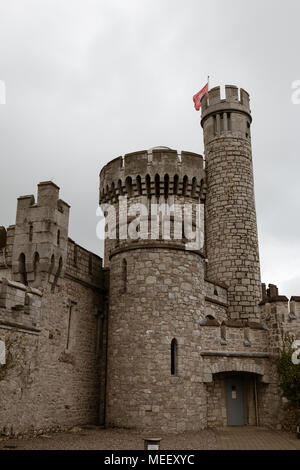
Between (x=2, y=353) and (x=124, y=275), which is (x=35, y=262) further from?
(x=2, y=353)

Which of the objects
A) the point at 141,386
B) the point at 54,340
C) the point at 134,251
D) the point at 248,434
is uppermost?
the point at 134,251

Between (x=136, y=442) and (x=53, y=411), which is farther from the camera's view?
(x=53, y=411)

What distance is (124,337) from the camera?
14.5 m

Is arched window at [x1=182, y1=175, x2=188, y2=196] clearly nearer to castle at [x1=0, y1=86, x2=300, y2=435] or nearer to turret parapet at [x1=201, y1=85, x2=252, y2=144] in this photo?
castle at [x1=0, y1=86, x2=300, y2=435]

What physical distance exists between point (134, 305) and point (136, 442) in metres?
4.49

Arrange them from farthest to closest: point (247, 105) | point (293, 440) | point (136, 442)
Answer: point (247, 105)
point (293, 440)
point (136, 442)

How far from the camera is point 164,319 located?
14.4 metres

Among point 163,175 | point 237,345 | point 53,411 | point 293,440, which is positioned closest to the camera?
point 293,440

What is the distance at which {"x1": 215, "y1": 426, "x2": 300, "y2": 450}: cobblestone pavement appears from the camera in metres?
11.0

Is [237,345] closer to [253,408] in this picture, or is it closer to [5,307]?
[253,408]

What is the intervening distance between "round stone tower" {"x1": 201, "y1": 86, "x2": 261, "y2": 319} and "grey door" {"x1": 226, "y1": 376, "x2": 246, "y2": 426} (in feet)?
12.5

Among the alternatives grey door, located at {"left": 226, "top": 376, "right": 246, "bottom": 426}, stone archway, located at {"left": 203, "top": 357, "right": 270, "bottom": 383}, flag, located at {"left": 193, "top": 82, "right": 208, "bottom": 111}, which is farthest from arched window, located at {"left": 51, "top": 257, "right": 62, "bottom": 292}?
flag, located at {"left": 193, "top": 82, "right": 208, "bottom": 111}

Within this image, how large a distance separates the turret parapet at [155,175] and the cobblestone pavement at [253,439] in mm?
10121

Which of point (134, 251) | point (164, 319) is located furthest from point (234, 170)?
point (164, 319)
